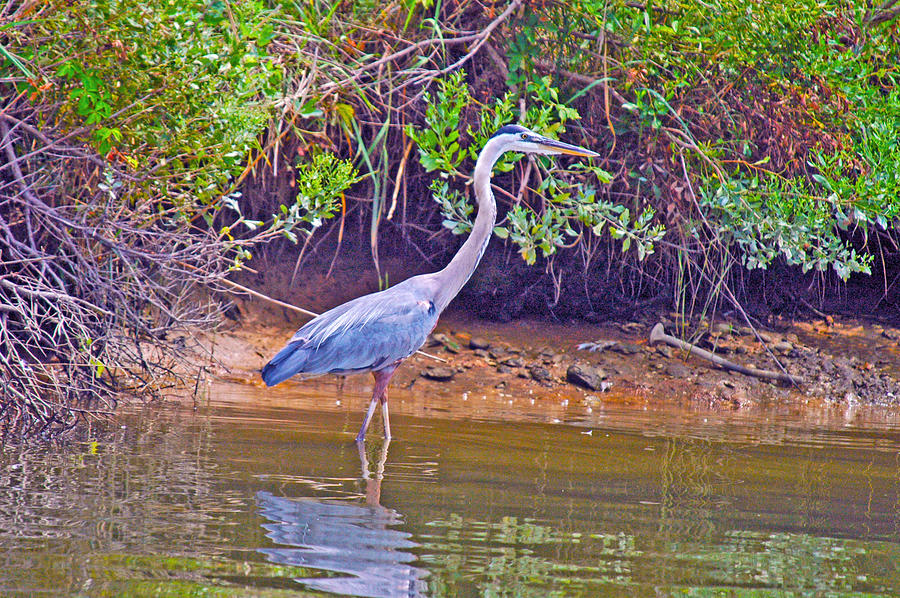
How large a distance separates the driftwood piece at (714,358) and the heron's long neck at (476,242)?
2.47 m

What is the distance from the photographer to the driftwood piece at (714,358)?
765 centimetres

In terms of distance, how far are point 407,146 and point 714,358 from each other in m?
3.01

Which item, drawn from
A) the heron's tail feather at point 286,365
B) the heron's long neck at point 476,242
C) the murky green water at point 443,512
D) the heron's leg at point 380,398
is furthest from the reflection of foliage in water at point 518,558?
the heron's long neck at point 476,242

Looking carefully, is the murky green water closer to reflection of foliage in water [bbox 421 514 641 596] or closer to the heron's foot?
reflection of foliage in water [bbox 421 514 641 596]

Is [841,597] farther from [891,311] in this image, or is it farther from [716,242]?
[891,311]

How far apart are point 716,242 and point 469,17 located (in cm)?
271

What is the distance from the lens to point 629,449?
5.21 meters

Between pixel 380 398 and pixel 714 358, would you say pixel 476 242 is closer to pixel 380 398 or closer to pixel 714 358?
pixel 380 398

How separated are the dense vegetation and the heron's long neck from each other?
0.46m

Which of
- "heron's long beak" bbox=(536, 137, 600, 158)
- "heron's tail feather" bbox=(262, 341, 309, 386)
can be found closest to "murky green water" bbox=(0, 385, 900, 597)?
"heron's tail feather" bbox=(262, 341, 309, 386)

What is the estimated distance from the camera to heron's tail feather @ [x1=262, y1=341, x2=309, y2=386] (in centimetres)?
544

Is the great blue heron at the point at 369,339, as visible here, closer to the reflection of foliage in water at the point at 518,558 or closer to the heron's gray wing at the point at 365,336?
the heron's gray wing at the point at 365,336

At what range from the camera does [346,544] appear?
3.10 metres

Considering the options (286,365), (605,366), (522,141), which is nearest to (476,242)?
(522,141)
